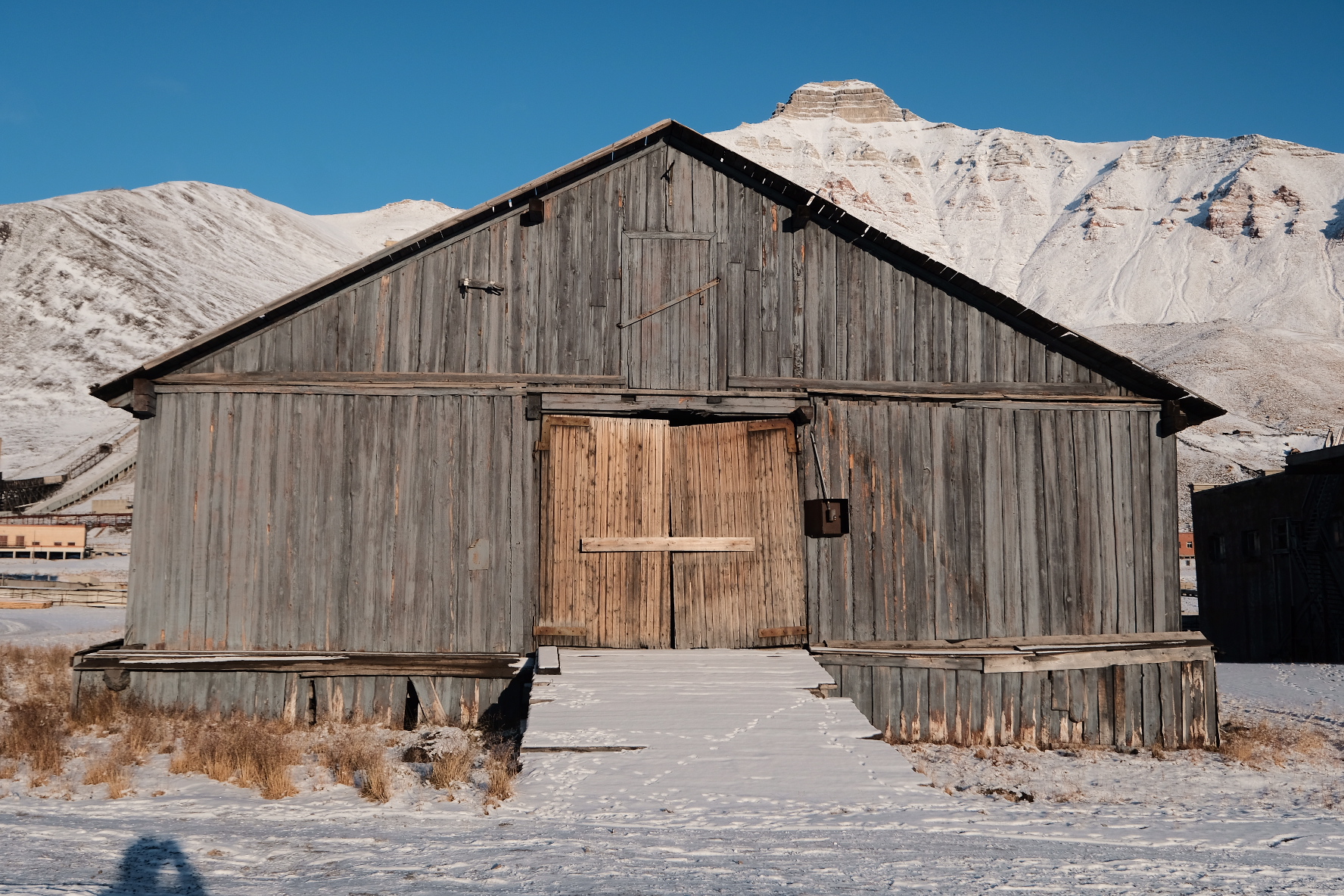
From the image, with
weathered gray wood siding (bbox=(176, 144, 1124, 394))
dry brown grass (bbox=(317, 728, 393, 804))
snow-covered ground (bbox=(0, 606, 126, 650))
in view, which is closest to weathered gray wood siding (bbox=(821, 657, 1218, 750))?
weathered gray wood siding (bbox=(176, 144, 1124, 394))

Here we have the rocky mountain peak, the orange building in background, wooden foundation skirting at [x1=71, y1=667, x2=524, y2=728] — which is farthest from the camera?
the rocky mountain peak

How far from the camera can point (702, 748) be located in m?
8.12

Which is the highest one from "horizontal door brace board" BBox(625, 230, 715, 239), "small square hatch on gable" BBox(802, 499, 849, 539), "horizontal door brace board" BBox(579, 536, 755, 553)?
"horizontal door brace board" BBox(625, 230, 715, 239)

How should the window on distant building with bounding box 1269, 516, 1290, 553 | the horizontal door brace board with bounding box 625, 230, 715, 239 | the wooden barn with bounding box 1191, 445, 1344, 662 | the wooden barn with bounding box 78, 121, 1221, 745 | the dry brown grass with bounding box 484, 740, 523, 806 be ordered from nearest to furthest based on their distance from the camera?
the dry brown grass with bounding box 484, 740, 523, 806, the wooden barn with bounding box 78, 121, 1221, 745, the horizontal door brace board with bounding box 625, 230, 715, 239, the wooden barn with bounding box 1191, 445, 1344, 662, the window on distant building with bounding box 1269, 516, 1290, 553

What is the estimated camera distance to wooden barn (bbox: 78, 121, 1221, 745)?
11.0 meters

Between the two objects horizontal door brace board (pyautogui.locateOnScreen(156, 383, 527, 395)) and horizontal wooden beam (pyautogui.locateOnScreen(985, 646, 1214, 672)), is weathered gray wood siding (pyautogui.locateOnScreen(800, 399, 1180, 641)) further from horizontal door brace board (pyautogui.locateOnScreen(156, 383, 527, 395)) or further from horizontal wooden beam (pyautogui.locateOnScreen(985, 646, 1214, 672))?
horizontal door brace board (pyautogui.locateOnScreen(156, 383, 527, 395))

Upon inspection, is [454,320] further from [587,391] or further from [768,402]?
[768,402]

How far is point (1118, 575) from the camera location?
39.1 feet

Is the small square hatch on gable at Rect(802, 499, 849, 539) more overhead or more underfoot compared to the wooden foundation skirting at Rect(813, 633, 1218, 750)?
more overhead

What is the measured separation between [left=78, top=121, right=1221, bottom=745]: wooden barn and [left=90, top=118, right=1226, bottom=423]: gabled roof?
0.05 m

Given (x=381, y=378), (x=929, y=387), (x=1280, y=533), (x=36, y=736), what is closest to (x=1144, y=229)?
(x=1280, y=533)

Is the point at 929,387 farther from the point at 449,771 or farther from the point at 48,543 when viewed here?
the point at 48,543

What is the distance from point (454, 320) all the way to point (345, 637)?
3.73 meters

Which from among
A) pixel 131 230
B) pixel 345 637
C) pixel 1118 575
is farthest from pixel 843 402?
pixel 131 230
